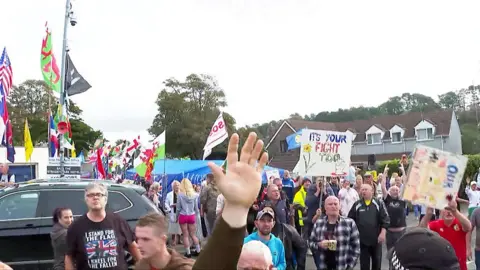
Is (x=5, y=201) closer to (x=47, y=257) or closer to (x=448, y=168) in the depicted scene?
(x=47, y=257)

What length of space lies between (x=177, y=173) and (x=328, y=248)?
16.2m

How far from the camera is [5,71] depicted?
14461 mm

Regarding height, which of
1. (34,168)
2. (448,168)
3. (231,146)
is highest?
(231,146)

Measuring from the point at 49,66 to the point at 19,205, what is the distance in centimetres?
801

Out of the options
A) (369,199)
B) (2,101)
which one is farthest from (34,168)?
(369,199)

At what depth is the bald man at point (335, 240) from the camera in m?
6.18

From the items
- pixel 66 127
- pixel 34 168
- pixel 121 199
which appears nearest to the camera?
pixel 121 199

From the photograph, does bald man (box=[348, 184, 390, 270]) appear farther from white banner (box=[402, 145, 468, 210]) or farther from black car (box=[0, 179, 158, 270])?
white banner (box=[402, 145, 468, 210])

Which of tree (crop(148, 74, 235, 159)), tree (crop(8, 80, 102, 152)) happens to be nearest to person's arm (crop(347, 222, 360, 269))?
tree (crop(148, 74, 235, 159))

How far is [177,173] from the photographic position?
21969mm

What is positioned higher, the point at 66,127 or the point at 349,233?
Answer: the point at 66,127

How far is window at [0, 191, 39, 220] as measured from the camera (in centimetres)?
769

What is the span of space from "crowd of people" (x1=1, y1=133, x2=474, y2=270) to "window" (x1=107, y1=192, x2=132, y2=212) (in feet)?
6.94

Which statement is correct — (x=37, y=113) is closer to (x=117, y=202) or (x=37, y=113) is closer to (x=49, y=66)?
(x=49, y=66)
